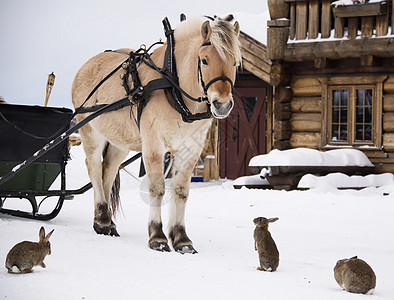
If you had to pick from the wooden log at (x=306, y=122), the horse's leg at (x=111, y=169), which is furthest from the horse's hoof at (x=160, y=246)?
the wooden log at (x=306, y=122)

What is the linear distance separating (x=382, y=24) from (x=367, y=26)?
329 mm

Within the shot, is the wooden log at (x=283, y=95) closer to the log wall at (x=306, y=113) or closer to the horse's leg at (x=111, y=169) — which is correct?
the log wall at (x=306, y=113)

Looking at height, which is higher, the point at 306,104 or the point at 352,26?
the point at 352,26

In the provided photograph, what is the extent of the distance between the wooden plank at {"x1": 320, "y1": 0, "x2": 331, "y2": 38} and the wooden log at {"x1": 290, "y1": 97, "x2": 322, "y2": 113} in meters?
1.66

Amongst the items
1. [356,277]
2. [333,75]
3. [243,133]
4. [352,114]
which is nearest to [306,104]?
[333,75]

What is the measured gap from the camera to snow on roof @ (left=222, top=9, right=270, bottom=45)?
1451cm

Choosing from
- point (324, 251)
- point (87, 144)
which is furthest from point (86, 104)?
point (324, 251)

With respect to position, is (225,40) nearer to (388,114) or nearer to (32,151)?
(32,151)

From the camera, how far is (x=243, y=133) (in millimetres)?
15859

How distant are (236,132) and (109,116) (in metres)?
10.5

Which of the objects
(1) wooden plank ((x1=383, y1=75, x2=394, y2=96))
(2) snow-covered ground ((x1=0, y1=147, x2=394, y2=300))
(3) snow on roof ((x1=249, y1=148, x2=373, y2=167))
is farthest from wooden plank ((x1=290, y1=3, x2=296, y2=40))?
(2) snow-covered ground ((x1=0, y1=147, x2=394, y2=300))

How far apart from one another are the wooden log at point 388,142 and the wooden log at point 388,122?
0.14 meters

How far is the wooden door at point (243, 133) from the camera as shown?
15.5m

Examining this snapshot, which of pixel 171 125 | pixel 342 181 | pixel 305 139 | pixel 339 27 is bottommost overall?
pixel 342 181
